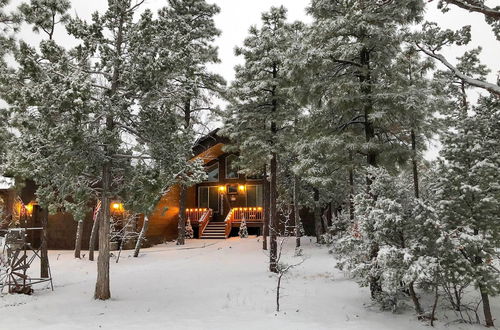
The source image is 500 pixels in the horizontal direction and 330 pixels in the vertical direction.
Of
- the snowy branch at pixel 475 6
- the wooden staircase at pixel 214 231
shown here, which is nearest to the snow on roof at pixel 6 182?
the wooden staircase at pixel 214 231

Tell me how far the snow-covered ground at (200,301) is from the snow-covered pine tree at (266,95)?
2.47m

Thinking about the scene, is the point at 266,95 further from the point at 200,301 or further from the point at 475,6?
the point at 475,6

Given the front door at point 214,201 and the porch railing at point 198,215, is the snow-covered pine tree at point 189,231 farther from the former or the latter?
the front door at point 214,201

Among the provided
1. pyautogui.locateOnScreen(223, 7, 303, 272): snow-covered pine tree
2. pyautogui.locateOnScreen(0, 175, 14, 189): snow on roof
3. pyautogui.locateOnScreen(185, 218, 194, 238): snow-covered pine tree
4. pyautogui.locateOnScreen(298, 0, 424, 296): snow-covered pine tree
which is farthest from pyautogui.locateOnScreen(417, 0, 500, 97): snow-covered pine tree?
pyautogui.locateOnScreen(185, 218, 194, 238): snow-covered pine tree

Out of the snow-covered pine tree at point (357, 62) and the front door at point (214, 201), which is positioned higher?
the snow-covered pine tree at point (357, 62)

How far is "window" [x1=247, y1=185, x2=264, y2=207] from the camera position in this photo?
2888cm

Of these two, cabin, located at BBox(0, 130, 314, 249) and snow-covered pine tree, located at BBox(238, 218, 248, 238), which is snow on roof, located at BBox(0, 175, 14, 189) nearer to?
cabin, located at BBox(0, 130, 314, 249)

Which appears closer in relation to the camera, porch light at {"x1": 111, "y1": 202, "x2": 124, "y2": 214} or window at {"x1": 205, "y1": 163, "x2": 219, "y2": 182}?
porch light at {"x1": 111, "y1": 202, "x2": 124, "y2": 214}

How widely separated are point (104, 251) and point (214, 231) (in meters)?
16.3

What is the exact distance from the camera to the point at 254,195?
29.0 metres

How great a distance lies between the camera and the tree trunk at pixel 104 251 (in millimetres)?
9758

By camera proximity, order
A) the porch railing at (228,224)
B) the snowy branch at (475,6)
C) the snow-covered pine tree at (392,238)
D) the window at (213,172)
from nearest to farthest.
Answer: the snowy branch at (475,6)
the snow-covered pine tree at (392,238)
the porch railing at (228,224)
the window at (213,172)

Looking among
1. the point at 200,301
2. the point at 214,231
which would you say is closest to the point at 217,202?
the point at 214,231

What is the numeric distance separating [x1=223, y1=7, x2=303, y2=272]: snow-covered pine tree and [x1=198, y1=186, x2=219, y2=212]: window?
1471 cm
